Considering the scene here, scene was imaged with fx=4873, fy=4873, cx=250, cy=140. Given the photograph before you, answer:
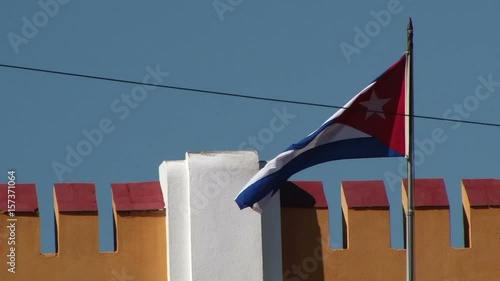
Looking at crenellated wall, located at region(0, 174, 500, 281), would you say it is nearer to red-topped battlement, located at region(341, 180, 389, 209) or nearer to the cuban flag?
red-topped battlement, located at region(341, 180, 389, 209)

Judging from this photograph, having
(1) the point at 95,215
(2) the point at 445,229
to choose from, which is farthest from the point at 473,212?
(1) the point at 95,215

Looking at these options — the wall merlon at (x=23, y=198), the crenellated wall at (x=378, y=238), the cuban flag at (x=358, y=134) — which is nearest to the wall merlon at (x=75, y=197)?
the wall merlon at (x=23, y=198)

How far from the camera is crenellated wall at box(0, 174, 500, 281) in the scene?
47.2 m

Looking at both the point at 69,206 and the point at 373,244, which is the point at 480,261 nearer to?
the point at 373,244

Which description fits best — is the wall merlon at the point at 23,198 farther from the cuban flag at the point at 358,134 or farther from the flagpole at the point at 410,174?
the flagpole at the point at 410,174

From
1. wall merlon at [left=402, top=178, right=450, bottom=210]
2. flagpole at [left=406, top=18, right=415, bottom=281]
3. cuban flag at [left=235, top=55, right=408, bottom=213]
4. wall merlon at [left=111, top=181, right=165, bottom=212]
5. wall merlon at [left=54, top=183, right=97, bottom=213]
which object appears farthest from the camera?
wall merlon at [left=402, top=178, right=450, bottom=210]

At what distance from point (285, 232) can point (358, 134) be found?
1327mm

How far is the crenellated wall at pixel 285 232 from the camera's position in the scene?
1860 inches

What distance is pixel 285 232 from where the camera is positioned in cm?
4769

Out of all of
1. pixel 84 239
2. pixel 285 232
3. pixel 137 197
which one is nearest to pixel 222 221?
pixel 285 232

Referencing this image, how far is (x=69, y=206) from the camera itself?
47375 millimetres

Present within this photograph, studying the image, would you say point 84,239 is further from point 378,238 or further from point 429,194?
point 429,194

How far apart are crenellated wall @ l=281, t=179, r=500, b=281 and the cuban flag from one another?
0.72m

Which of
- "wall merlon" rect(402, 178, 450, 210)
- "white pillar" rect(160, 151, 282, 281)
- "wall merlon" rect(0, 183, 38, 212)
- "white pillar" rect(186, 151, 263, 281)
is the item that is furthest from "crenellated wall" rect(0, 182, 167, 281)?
"wall merlon" rect(402, 178, 450, 210)
